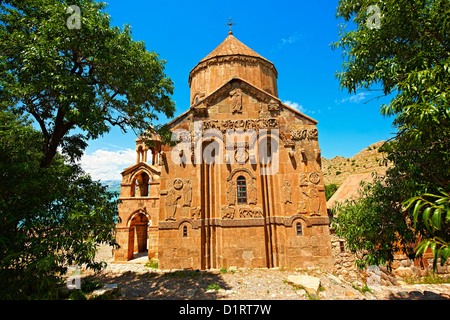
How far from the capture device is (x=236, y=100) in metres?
12.6

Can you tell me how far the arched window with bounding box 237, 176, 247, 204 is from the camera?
1184cm

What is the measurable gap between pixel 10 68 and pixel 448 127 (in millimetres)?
9942

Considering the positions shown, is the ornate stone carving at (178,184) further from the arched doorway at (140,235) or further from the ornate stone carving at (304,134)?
the arched doorway at (140,235)

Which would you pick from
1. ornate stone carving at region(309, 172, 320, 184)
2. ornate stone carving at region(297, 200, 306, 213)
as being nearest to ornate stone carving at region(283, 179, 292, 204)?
ornate stone carving at region(297, 200, 306, 213)

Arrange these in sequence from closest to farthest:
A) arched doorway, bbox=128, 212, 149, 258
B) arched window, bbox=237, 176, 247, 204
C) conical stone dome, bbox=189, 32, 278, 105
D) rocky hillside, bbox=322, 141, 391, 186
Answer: arched window, bbox=237, 176, 247, 204 < conical stone dome, bbox=189, 32, 278, 105 < arched doorway, bbox=128, 212, 149, 258 < rocky hillside, bbox=322, 141, 391, 186

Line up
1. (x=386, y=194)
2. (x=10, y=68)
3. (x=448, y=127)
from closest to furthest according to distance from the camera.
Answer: (x=448, y=127) < (x=10, y=68) < (x=386, y=194)

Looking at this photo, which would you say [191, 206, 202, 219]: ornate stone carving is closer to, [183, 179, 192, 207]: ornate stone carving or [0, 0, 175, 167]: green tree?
[183, 179, 192, 207]: ornate stone carving

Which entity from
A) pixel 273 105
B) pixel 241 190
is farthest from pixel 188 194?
pixel 273 105

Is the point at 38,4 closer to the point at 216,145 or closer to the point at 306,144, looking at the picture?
the point at 216,145

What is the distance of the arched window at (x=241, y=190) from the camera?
11845 millimetres

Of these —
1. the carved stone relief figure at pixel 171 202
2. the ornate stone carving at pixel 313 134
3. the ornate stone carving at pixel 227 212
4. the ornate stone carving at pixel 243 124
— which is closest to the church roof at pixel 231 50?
the ornate stone carving at pixel 243 124

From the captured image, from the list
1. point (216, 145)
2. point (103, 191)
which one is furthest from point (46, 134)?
point (216, 145)

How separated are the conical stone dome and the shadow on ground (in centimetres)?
1131
